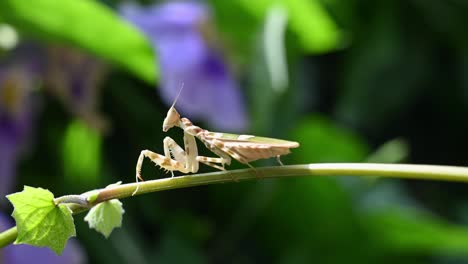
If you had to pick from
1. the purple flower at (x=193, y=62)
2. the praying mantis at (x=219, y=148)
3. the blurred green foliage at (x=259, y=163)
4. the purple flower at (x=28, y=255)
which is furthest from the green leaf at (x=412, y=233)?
the praying mantis at (x=219, y=148)

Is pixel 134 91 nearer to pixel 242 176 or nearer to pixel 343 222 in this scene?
pixel 343 222

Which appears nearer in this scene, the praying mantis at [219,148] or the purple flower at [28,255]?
the praying mantis at [219,148]

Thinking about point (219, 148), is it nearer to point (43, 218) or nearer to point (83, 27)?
point (43, 218)

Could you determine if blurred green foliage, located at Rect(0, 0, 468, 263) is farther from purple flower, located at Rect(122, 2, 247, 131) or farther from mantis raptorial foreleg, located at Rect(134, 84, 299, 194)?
mantis raptorial foreleg, located at Rect(134, 84, 299, 194)

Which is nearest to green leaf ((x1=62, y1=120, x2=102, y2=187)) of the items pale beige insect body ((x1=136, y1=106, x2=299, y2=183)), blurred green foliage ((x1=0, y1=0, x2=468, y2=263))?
blurred green foliage ((x1=0, y1=0, x2=468, y2=263))

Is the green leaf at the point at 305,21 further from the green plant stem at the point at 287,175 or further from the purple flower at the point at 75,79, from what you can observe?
the green plant stem at the point at 287,175

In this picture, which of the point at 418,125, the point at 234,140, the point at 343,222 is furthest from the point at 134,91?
the point at 234,140

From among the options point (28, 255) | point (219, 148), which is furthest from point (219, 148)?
point (28, 255)
